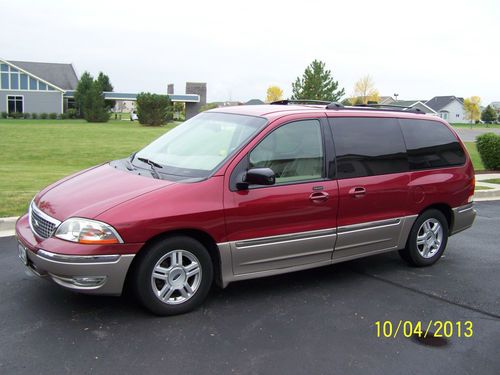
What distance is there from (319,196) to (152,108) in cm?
4856

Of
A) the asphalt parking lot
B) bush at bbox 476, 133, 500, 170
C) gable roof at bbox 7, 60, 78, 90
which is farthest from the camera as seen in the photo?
gable roof at bbox 7, 60, 78, 90

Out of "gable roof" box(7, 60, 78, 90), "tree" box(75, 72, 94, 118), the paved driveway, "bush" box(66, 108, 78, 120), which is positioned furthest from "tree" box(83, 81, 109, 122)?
the paved driveway

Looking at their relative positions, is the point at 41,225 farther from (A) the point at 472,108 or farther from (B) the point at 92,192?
(A) the point at 472,108

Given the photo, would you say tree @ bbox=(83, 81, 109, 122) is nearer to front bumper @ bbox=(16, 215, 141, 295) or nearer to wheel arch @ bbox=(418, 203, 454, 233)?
wheel arch @ bbox=(418, 203, 454, 233)

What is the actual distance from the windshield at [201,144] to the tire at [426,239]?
2328mm

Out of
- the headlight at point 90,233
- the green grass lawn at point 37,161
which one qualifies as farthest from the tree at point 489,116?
the headlight at point 90,233

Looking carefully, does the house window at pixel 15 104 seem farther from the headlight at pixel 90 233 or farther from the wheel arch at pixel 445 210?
the headlight at pixel 90 233

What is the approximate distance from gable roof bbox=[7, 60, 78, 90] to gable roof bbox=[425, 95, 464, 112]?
72.7 metres

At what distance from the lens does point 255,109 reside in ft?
17.2

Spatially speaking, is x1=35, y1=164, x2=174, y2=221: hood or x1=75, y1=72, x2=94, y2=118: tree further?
x1=75, y1=72, x2=94, y2=118: tree

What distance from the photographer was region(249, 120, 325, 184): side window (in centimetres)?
467

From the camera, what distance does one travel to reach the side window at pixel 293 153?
184 inches

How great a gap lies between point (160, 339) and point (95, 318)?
67 cm

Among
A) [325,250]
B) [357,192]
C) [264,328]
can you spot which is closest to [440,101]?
[357,192]
